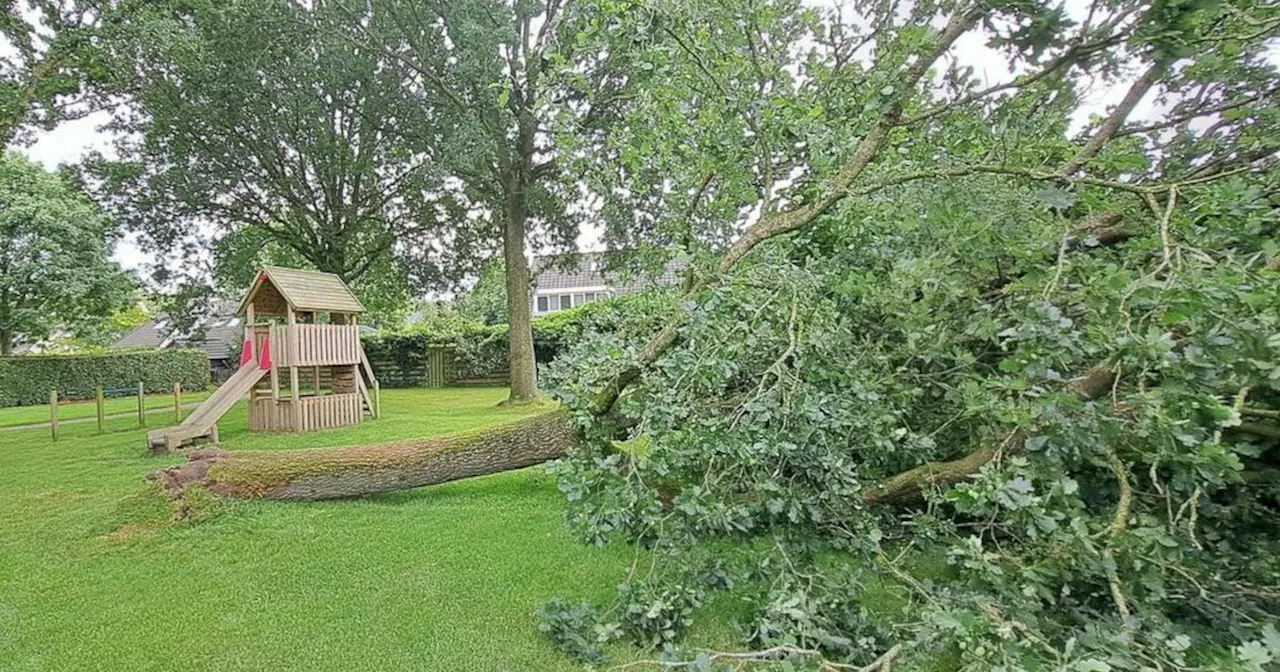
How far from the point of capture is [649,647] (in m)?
2.82

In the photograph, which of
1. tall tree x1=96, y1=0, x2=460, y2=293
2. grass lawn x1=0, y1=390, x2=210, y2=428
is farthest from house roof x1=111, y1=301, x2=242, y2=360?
tall tree x1=96, y1=0, x2=460, y2=293

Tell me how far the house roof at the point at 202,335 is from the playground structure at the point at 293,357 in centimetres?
649

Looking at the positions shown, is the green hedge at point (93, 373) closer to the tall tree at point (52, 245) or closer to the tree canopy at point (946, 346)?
the tall tree at point (52, 245)

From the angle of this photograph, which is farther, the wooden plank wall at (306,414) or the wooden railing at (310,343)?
the wooden plank wall at (306,414)

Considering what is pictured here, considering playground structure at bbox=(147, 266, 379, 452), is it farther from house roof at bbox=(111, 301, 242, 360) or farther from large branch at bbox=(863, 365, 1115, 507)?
large branch at bbox=(863, 365, 1115, 507)

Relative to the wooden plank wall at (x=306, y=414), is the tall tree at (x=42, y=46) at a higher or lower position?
higher

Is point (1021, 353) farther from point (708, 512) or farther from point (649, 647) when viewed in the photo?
point (649, 647)

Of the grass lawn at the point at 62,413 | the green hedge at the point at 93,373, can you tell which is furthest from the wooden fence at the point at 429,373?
the green hedge at the point at 93,373

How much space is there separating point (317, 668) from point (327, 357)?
899 cm

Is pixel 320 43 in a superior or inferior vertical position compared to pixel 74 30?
superior

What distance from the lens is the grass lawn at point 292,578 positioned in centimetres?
294

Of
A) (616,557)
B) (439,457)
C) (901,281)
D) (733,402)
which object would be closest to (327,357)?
(439,457)

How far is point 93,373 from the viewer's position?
64.1 feet

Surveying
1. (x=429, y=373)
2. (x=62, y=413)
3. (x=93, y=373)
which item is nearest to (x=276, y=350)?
(x=62, y=413)
